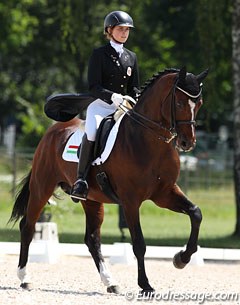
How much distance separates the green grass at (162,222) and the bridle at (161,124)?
6455 millimetres

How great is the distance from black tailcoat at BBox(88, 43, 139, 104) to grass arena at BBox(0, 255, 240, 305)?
2018 mm

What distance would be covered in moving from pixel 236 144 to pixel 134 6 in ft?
11.3

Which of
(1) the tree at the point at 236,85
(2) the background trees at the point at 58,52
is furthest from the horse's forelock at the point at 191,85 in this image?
(2) the background trees at the point at 58,52

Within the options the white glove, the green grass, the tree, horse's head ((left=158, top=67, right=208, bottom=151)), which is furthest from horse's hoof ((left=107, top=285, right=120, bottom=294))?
the tree

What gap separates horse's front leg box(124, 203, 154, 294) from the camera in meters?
8.61

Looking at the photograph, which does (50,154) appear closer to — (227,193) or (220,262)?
(220,262)

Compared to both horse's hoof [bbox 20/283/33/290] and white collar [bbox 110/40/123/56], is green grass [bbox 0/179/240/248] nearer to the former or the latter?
horse's hoof [bbox 20/283/33/290]

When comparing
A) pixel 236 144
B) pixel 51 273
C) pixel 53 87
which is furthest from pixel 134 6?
pixel 53 87

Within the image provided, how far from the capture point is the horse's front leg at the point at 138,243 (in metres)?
8.61

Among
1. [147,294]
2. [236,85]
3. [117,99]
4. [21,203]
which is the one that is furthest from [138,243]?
[236,85]

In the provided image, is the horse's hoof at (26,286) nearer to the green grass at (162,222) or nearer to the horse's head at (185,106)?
the horse's head at (185,106)

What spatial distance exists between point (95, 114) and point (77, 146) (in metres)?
0.55

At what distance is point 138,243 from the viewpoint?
8.73 m

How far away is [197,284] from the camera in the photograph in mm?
10023
